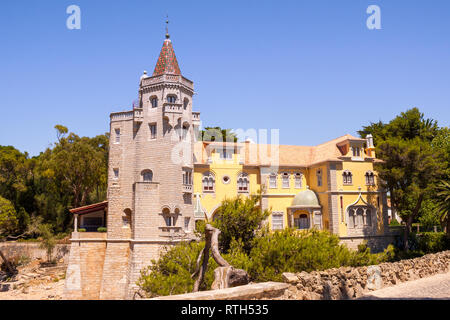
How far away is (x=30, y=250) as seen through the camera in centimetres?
4191

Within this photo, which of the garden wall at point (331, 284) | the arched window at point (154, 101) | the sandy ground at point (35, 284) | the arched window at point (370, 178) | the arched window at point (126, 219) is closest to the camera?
the garden wall at point (331, 284)

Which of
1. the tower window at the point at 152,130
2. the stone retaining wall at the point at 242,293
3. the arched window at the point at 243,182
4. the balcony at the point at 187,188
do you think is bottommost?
the stone retaining wall at the point at 242,293

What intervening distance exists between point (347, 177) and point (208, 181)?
49.9 feet

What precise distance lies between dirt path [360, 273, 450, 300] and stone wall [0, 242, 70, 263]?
38.8 m

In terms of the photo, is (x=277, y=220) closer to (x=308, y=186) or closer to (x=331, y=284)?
(x=308, y=186)

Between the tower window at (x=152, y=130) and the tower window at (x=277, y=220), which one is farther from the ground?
the tower window at (x=152, y=130)

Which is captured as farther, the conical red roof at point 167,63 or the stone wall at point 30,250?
the stone wall at point 30,250

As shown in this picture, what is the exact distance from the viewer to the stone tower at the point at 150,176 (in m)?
30.0

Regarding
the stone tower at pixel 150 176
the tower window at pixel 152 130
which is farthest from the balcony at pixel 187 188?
the tower window at pixel 152 130

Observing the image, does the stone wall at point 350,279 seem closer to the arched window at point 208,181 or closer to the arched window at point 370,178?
the arched window at point 370,178

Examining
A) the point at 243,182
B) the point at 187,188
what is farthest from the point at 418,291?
the point at 243,182

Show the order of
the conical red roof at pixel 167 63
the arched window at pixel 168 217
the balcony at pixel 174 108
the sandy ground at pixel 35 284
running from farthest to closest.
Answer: the conical red roof at pixel 167 63, the sandy ground at pixel 35 284, the balcony at pixel 174 108, the arched window at pixel 168 217

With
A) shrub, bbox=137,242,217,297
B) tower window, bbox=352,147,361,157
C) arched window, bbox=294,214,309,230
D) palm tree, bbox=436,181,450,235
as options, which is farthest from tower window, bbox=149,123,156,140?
palm tree, bbox=436,181,450,235
